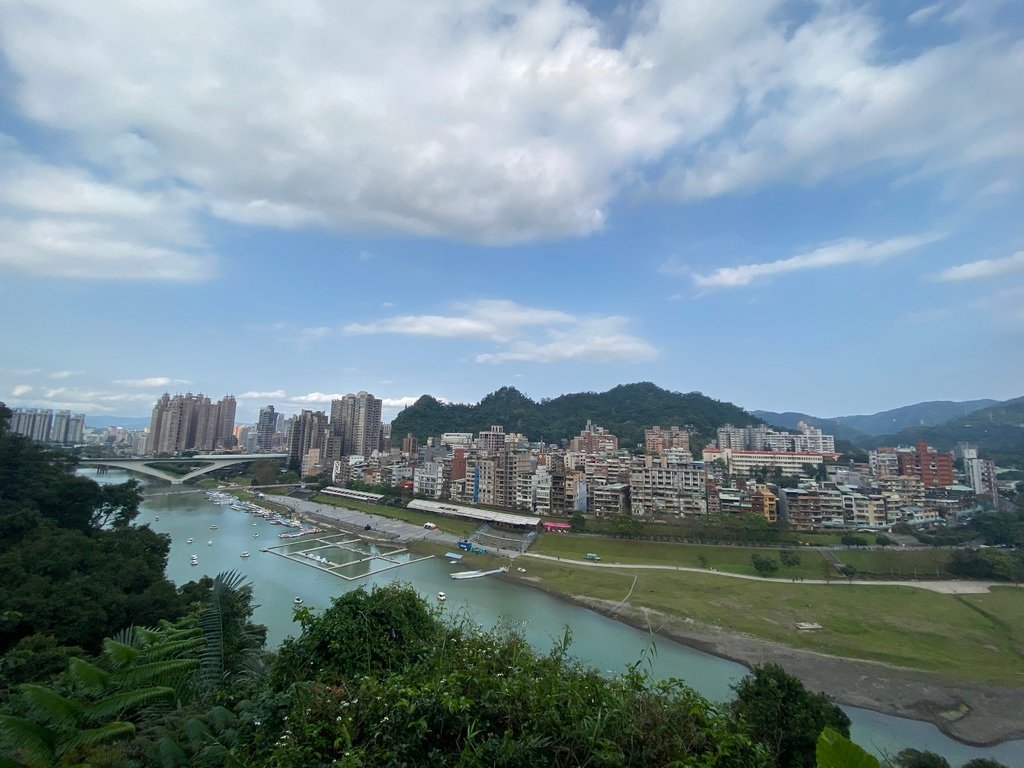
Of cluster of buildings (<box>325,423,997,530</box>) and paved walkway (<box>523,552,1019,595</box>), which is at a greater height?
cluster of buildings (<box>325,423,997,530</box>)

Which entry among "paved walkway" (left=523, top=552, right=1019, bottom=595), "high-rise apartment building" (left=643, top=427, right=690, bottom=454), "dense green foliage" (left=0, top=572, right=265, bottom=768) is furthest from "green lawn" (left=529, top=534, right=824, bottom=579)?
"high-rise apartment building" (left=643, top=427, right=690, bottom=454)

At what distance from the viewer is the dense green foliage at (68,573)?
6.23 metres

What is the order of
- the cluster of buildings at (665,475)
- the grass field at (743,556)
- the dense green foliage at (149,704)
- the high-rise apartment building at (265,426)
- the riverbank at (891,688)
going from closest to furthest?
the dense green foliage at (149,704)
the riverbank at (891,688)
the grass field at (743,556)
the cluster of buildings at (665,475)
the high-rise apartment building at (265,426)

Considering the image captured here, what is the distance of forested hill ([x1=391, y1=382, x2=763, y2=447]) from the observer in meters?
49.5

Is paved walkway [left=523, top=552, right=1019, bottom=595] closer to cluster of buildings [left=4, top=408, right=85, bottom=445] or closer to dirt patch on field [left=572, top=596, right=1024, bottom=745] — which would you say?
dirt patch on field [left=572, top=596, right=1024, bottom=745]

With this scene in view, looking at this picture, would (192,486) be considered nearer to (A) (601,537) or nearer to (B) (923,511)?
(A) (601,537)

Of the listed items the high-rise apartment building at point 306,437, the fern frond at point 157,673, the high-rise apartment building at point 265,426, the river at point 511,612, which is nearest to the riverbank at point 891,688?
the river at point 511,612

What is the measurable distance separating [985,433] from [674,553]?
4836cm

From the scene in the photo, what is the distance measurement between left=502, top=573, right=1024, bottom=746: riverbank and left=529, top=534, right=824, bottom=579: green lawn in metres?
6.17

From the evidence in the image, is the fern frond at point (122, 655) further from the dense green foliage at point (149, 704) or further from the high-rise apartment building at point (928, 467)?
the high-rise apartment building at point (928, 467)

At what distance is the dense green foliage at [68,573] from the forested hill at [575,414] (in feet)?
122

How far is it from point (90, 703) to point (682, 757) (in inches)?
117

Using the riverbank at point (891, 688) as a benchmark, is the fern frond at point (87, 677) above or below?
above

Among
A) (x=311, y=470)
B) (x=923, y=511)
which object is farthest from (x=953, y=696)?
(x=311, y=470)
